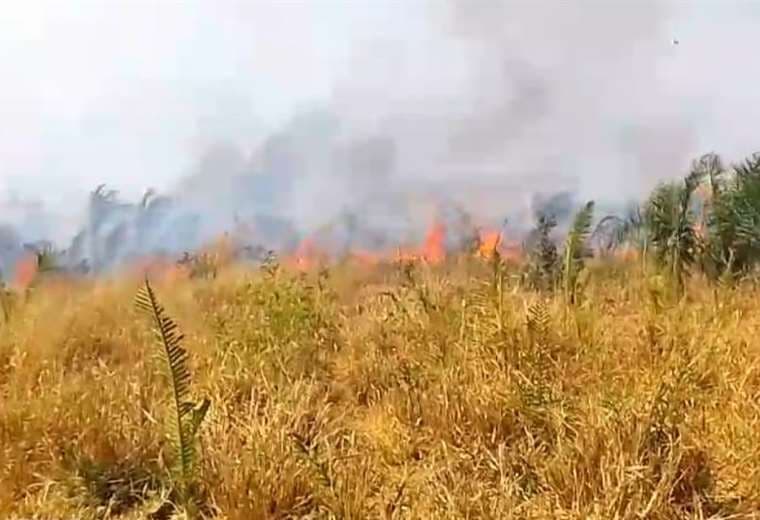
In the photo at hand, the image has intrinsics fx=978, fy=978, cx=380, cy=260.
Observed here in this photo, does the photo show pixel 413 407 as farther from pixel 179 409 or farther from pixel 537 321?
pixel 179 409

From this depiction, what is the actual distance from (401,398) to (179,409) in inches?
25.9

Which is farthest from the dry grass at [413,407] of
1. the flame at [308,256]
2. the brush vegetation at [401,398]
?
the flame at [308,256]

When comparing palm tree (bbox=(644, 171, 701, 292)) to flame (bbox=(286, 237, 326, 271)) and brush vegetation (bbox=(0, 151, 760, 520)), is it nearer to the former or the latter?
brush vegetation (bbox=(0, 151, 760, 520))

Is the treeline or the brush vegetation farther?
the treeline

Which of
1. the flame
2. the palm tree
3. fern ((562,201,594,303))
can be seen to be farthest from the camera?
the flame

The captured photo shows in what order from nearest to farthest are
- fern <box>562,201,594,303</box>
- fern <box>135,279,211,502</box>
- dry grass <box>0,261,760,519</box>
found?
dry grass <box>0,261,760,519</box>
fern <box>135,279,211,502</box>
fern <box>562,201,594,303</box>

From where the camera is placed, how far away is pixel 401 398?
2.72 metres

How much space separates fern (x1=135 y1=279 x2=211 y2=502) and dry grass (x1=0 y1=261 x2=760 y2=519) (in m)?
0.06

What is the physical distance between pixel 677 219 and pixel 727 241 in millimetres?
319

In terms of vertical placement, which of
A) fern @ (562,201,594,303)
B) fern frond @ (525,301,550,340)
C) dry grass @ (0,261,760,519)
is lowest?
dry grass @ (0,261,760,519)

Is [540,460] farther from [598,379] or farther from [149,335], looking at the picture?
[149,335]

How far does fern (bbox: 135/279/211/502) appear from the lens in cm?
232

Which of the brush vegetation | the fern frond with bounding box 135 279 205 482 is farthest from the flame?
the fern frond with bounding box 135 279 205 482

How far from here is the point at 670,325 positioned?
3.00m
